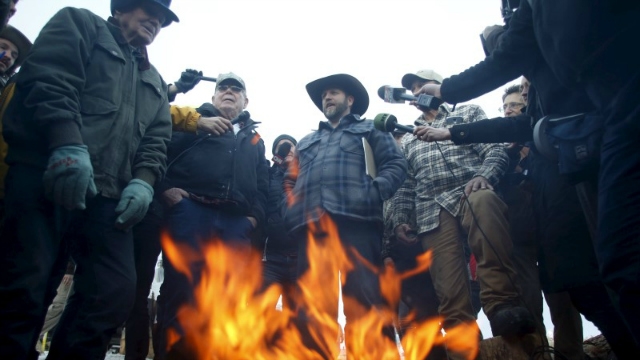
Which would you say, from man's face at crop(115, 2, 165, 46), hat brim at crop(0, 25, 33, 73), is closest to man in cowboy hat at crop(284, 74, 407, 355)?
man's face at crop(115, 2, 165, 46)

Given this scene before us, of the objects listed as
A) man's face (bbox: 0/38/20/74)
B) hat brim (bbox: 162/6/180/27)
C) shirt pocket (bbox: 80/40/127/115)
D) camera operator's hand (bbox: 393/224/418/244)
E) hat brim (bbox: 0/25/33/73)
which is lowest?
camera operator's hand (bbox: 393/224/418/244)

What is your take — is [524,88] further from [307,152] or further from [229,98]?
[229,98]

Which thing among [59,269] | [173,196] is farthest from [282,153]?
[59,269]

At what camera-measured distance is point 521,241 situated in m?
4.34

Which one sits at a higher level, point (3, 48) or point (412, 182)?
point (3, 48)

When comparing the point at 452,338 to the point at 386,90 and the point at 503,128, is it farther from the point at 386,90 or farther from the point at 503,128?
the point at 386,90

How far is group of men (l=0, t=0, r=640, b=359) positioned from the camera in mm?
2357

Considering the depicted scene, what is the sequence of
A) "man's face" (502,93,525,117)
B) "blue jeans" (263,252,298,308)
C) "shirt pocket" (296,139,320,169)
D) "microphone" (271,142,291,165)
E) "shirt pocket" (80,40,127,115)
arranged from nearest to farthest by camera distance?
"shirt pocket" (80,40,127,115) < "shirt pocket" (296,139,320,169) < "blue jeans" (263,252,298,308) < "man's face" (502,93,525,117) < "microphone" (271,142,291,165)

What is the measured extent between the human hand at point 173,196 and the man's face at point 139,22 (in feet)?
4.47

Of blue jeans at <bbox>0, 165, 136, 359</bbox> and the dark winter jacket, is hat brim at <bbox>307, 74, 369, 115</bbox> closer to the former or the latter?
the dark winter jacket

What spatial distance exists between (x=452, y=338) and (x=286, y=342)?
160 centimetres

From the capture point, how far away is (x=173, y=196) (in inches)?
164

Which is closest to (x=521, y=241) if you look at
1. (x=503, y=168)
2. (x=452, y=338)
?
(x=503, y=168)

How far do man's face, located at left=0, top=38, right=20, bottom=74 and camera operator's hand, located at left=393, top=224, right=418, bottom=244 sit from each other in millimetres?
4481
